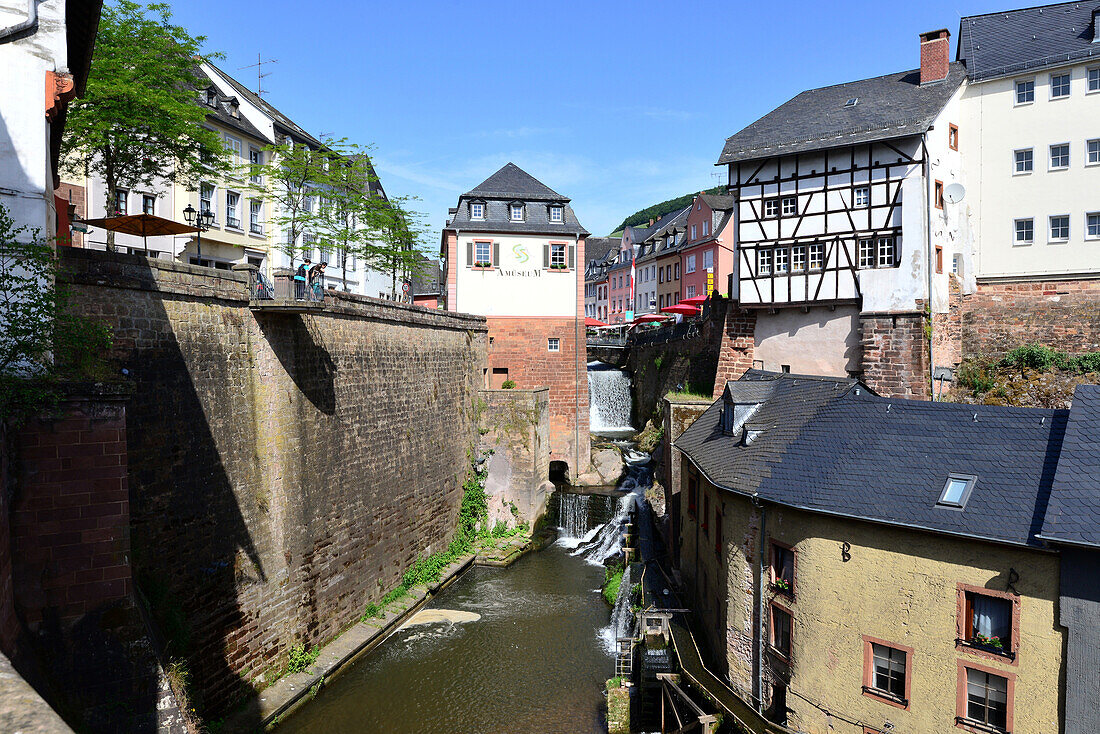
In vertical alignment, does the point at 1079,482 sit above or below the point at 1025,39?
below

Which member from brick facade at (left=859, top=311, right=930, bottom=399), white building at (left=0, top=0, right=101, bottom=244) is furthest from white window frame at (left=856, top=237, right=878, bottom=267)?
white building at (left=0, top=0, right=101, bottom=244)

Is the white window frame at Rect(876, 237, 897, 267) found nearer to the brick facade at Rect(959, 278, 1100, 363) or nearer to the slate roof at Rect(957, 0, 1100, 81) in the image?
the brick facade at Rect(959, 278, 1100, 363)

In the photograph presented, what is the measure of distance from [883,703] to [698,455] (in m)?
6.37

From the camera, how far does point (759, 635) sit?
12016 mm

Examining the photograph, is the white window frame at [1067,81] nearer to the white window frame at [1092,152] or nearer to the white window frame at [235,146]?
the white window frame at [1092,152]

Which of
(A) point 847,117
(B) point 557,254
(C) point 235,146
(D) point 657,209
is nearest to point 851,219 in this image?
(A) point 847,117

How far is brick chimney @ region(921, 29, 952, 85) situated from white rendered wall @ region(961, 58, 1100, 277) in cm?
116

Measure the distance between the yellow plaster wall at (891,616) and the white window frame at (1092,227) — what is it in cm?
1687

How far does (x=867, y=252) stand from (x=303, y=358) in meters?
16.9

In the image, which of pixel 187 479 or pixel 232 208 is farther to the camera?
pixel 232 208

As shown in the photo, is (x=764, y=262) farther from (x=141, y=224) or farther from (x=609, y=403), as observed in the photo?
(x=141, y=224)

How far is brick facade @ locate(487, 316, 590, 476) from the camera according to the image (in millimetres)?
29938

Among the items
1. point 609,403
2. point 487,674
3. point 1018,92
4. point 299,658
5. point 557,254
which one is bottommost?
point 487,674

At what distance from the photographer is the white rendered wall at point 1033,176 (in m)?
21.4
